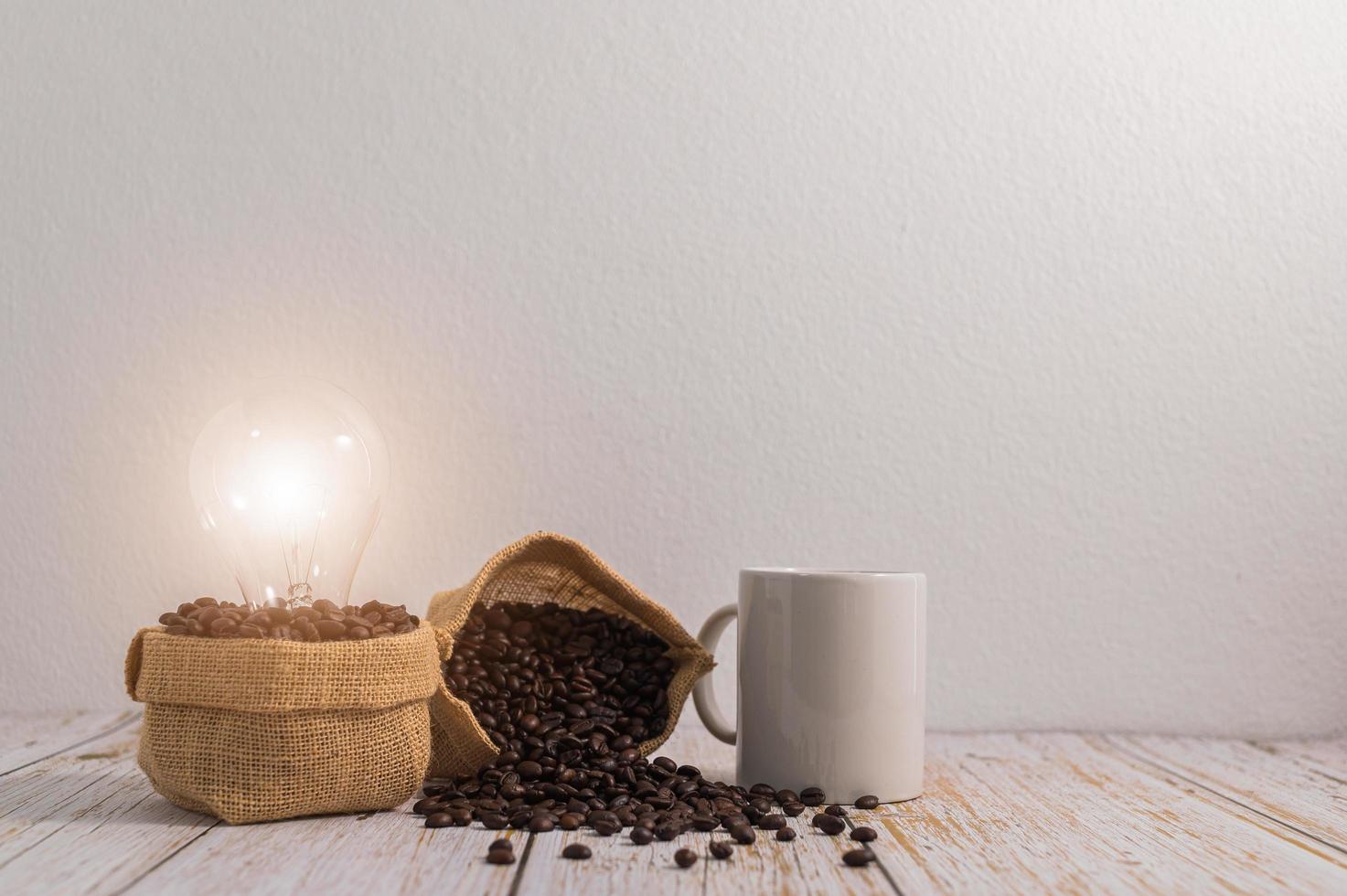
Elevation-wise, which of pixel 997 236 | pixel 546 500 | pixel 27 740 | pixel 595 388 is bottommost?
pixel 27 740

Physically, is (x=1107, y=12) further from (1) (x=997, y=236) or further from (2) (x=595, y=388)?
(2) (x=595, y=388)

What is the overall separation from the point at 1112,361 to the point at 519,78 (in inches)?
31.0

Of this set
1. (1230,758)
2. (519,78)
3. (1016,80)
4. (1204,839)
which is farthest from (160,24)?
(1230,758)

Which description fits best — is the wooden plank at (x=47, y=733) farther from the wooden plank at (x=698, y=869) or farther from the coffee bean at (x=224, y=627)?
the wooden plank at (x=698, y=869)

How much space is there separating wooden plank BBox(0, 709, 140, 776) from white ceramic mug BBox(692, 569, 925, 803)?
2.26 ft

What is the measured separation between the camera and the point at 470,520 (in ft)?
4.05

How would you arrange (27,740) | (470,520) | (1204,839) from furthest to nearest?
1. (470,520)
2. (27,740)
3. (1204,839)

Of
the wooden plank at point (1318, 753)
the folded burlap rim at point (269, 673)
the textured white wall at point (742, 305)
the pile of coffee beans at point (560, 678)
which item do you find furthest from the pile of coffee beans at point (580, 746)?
the wooden plank at point (1318, 753)

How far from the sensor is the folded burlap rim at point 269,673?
0.77 meters

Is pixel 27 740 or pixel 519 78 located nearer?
pixel 27 740

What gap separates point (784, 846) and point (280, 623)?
41 cm

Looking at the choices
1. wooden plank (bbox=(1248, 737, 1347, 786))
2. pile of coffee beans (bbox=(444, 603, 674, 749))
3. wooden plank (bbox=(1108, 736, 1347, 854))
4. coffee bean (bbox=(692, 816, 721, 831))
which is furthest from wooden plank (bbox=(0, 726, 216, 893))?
wooden plank (bbox=(1248, 737, 1347, 786))

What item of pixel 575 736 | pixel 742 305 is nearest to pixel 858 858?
pixel 575 736

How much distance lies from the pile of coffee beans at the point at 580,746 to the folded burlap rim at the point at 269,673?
111mm
